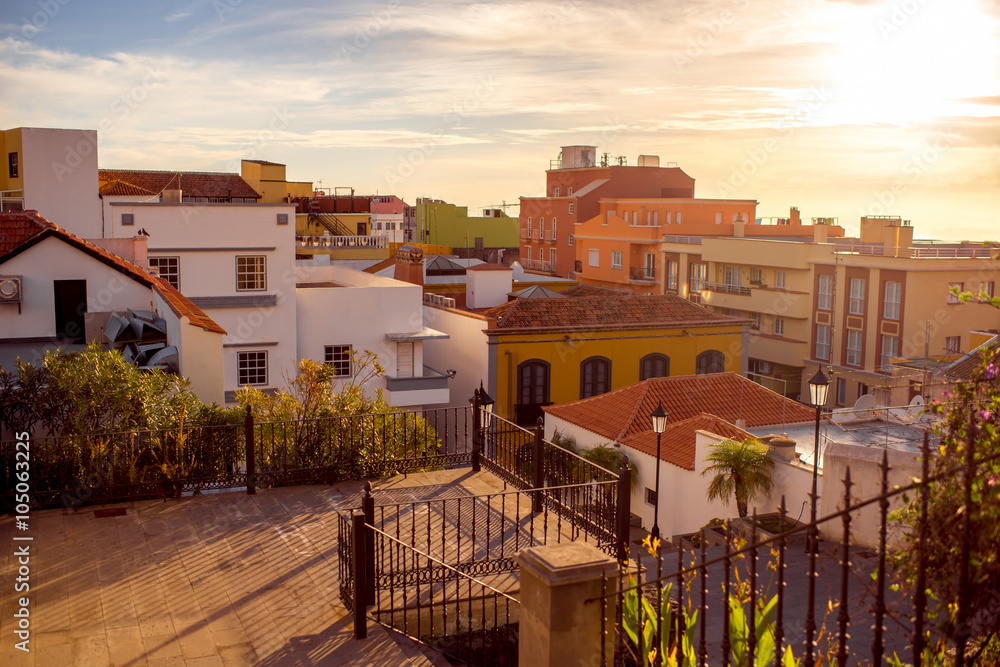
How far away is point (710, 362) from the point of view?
34.6m

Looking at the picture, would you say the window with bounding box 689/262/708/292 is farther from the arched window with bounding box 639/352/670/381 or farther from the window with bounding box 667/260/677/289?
the arched window with bounding box 639/352/670/381

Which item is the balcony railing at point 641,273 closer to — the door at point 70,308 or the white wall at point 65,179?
the white wall at point 65,179

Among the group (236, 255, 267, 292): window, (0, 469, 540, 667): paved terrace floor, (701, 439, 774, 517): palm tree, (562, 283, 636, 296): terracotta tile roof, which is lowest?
(701, 439, 774, 517): palm tree

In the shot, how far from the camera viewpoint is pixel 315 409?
12523 mm

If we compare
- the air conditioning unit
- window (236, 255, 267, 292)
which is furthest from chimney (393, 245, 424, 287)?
the air conditioning unit

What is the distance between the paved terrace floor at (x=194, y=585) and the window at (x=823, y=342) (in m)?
35.9

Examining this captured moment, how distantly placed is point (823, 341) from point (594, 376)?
16.2 meters

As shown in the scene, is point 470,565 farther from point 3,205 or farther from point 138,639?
point 3,205

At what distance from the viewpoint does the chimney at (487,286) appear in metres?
36.8

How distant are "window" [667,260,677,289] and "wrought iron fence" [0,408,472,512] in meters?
42.2

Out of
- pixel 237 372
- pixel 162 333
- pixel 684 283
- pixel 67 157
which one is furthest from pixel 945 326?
pixel 67 157

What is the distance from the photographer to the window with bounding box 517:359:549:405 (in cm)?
3156

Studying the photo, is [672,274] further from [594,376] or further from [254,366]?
[254,366]

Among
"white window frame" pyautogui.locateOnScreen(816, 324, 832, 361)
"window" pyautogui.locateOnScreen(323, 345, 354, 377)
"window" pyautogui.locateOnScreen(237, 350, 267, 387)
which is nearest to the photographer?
"window" pyautogui.locateOnScreen(237, 350, 267, 387)
